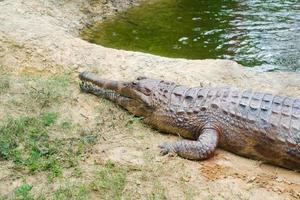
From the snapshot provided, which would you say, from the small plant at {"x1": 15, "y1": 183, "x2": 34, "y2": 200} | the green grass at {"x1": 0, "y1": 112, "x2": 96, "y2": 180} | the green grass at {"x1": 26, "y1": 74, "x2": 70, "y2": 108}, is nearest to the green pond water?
the green grass at {"x1": 26, "y1": 74, "x2": 70, "y2": 108}

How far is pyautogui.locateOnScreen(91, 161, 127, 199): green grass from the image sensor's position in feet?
13.3

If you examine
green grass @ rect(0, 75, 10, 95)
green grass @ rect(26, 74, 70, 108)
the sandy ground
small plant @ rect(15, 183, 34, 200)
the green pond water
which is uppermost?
small plant @ rect(15, 183, 34, 200)

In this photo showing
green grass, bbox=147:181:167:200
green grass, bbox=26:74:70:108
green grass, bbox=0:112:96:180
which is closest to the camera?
green grass, bbox=147:181:167:200

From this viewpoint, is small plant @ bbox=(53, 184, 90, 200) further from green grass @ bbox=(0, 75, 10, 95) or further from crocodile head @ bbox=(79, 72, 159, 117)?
green grass @ bbox=(0, 75, 10, 95)

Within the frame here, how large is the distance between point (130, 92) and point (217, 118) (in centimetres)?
119

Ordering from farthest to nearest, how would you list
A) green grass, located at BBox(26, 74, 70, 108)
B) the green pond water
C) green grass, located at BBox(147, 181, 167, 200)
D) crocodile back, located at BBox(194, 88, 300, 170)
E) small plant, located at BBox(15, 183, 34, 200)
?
the green pond water → green grass, located at BBox(26, 74, 70, 108) → crocodile back, located at BBox(194, 88, 300, 170) → green grass, located at BBox(147, 181, 167, 200) → small plant, located at BBox(15, 183, 34, 200)

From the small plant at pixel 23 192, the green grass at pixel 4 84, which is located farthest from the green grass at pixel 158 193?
the green grass at pixel 4 84

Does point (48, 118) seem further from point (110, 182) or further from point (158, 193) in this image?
point (158, 193)

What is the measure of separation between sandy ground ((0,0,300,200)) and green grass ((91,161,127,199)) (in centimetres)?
10

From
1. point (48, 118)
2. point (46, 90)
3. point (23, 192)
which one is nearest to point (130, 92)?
point (46, 90)

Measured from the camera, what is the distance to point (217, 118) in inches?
205

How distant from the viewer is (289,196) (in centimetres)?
433

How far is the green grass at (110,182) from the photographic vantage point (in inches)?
159

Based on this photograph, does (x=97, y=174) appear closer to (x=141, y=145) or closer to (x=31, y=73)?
(x=141, y=145)
